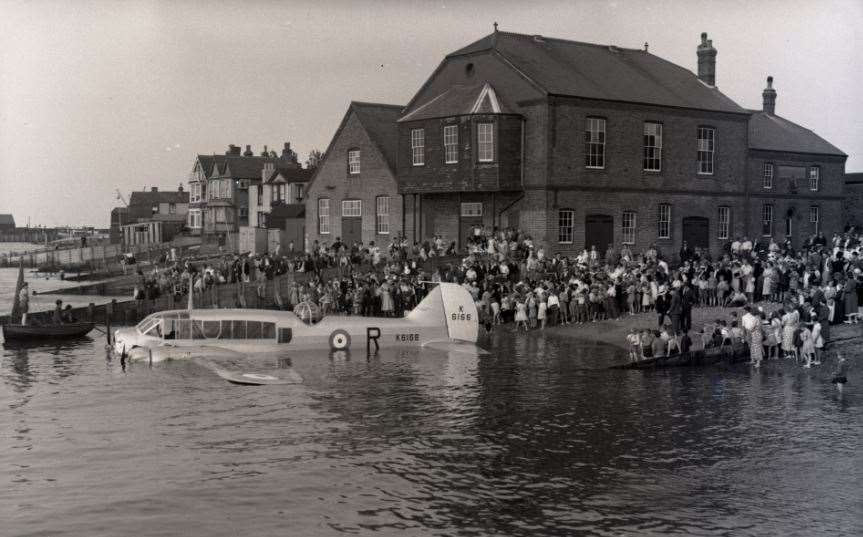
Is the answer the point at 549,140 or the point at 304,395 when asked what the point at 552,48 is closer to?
the point at 549,140

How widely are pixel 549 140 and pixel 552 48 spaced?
32.7 feet

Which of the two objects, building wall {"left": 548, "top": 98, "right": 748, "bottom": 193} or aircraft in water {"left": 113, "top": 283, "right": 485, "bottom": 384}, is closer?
aircraft in water {"left": 113, "top": 283, "right": 485, "bottom": 384}

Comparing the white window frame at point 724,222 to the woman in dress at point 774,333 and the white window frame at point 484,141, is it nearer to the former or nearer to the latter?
the white window frame at point 484,141

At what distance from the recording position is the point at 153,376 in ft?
105

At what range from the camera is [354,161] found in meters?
68.4

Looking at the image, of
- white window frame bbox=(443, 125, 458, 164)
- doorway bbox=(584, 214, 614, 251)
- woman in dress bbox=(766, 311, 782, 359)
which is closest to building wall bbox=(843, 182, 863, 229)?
doorway bbox=(584, 214, 614, 251)

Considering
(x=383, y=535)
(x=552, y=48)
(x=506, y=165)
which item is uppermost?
(x=552, y=48)

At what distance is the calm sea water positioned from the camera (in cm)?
1745

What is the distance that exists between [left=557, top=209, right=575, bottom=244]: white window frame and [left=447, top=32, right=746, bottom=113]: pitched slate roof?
25.2ft

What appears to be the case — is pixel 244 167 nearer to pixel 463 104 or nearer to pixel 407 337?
pixel 463 104

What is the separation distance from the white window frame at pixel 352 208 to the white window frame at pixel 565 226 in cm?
1784

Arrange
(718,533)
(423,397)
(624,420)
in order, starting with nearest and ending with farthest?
(718,533), (624,420), (423,397)

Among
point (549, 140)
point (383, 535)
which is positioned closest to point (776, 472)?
point (383, 535)

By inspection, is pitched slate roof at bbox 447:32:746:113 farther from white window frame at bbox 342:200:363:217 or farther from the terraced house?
white window frame at bbox 342:200:363:217
